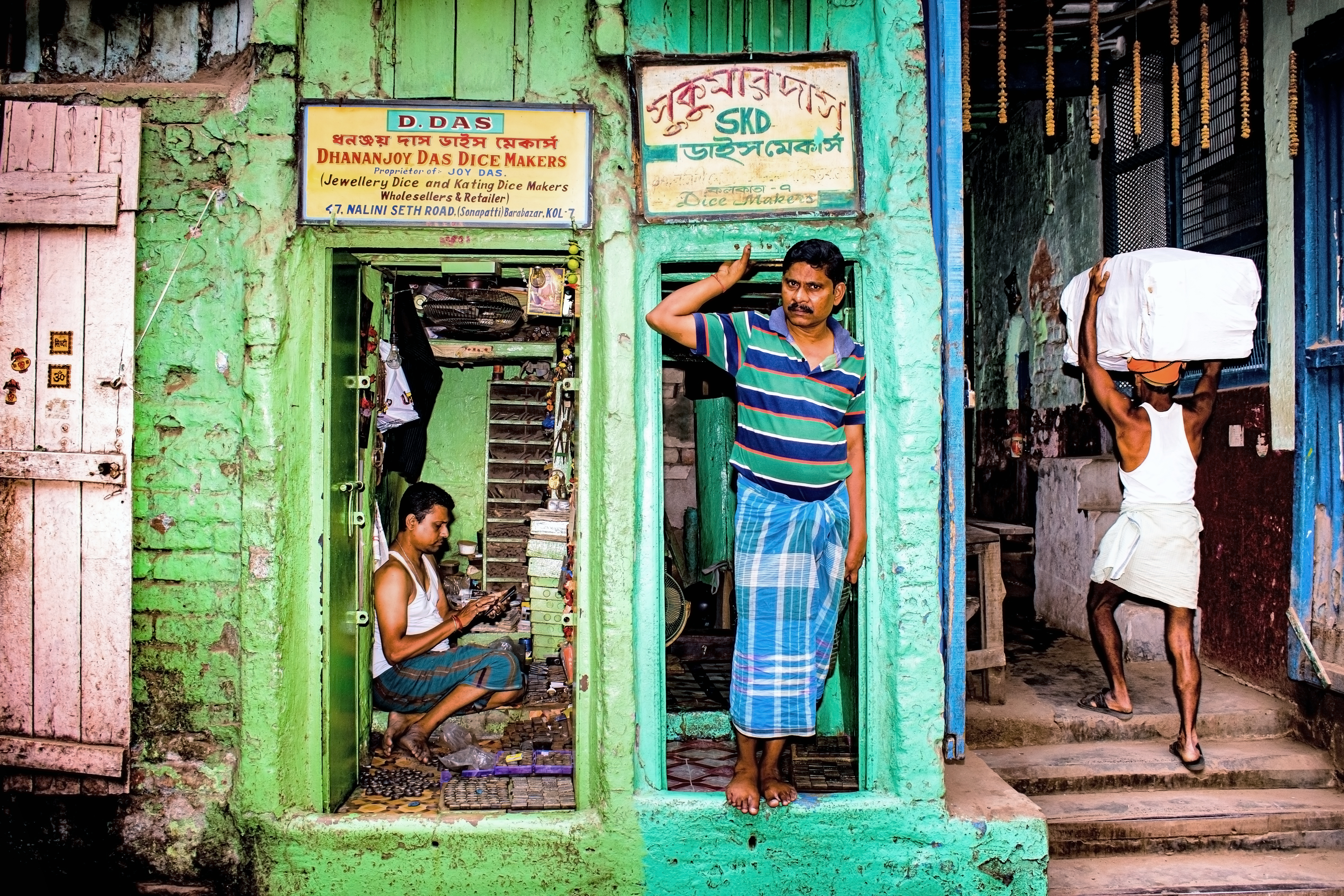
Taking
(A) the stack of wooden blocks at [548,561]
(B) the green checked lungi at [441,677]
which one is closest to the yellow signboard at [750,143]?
(A) the stack of wooden blocks at [548,561]

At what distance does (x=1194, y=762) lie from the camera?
4.65m

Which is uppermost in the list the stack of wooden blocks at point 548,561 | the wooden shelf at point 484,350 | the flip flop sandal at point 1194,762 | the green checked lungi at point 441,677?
the wooden shelf at point 484,350

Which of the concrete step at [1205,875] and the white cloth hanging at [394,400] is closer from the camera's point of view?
the concrete step at [1205,875]

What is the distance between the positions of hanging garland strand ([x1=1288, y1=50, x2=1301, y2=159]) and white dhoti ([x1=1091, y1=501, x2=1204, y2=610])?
83.7 inches

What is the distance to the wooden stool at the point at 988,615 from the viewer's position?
16.7 ft

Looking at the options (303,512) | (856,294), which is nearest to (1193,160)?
(856,294)

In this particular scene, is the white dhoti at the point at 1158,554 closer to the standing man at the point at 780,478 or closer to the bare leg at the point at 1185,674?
the bare leg at the point at 1185,674

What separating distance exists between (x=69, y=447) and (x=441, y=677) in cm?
223

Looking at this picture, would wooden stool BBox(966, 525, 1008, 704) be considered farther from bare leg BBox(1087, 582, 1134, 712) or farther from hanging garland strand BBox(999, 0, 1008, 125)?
hanging garland strand BBox(999, 0, 1008, 125)

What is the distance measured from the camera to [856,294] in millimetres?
4062

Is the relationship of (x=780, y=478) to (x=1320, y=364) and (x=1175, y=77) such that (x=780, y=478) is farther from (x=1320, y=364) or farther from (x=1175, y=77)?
(x=1175, y=77)

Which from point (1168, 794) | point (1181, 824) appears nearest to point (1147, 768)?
point (1168, 794)

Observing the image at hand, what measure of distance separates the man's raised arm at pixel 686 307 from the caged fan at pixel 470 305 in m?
2.37

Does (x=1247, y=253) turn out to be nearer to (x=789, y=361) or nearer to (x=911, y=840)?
(x=789, y=361)
